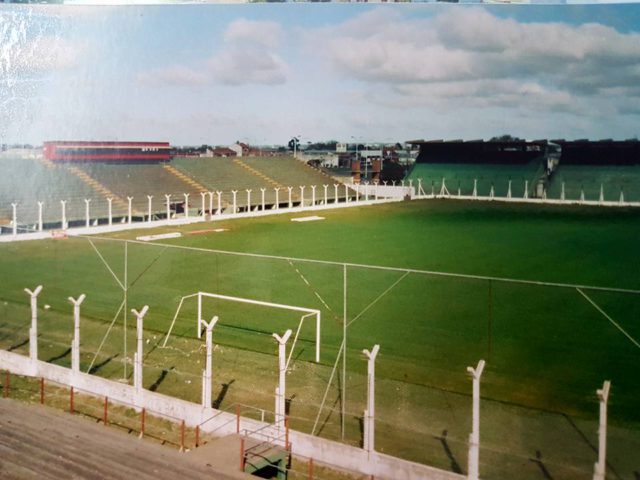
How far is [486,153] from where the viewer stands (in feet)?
90.8

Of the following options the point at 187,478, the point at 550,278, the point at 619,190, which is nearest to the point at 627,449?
the point at 187,478

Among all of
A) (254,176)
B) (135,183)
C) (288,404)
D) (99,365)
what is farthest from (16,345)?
(254,176)

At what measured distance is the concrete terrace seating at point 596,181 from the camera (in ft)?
63.9

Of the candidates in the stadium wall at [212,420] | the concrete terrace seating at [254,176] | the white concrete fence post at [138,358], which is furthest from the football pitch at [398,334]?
the concrete terrace seating at [254,176]

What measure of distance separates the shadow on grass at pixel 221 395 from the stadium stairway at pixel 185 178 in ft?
46.1

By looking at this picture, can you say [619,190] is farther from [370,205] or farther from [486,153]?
[370,205]

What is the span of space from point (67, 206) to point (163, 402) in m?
11.4

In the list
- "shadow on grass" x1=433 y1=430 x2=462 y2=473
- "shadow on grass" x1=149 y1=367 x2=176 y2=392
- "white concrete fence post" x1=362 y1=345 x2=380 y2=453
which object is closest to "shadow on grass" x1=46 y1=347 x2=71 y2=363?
"shadow on grass" x1=149 y1=367 x2=176 y2=392

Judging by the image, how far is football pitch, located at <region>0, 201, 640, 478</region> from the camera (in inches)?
248

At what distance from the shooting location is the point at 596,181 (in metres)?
21.3

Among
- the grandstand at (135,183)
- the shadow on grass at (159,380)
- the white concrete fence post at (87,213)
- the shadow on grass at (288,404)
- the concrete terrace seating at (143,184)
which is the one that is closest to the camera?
the shadow on grass at (288,404)

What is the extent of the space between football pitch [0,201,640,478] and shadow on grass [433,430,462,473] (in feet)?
0.05

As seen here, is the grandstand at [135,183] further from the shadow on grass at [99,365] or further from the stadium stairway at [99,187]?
the shadow on grass at [99,365]

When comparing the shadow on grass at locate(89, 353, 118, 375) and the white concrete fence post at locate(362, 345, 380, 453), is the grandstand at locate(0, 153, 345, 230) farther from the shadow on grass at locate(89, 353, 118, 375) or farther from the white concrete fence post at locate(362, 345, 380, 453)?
the white concrete fence post at locate(362, 345, 380, 453)
